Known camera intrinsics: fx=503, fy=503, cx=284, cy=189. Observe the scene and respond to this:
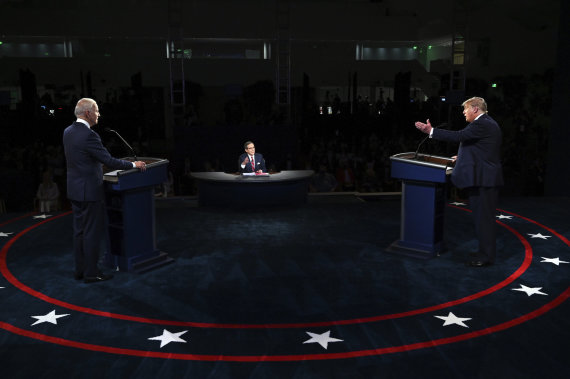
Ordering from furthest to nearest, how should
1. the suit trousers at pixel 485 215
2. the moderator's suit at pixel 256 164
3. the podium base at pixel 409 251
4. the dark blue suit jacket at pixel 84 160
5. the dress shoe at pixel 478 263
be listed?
1. the moderator's suit at pixel 256 164
2. the podium base at pixel 409 251
3. the dress shoe at pixel 478 263
4. the suit trousers at pixel 485 215
5. the dark blue suit jacket at pixel 84 160

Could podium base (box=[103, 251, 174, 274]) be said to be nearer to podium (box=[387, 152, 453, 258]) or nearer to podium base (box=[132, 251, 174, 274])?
podium base (box=[132, 251, 174, 274])

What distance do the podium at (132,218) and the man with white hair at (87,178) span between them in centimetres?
18

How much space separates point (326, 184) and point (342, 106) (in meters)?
6.97

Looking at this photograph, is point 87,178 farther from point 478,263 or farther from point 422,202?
point 478,263

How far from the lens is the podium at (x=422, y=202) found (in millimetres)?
4824

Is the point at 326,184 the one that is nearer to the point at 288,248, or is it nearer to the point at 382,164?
the point at 382,164

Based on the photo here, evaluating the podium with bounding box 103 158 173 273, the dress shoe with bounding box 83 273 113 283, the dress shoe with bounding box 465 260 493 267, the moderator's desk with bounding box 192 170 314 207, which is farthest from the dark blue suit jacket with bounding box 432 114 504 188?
the moderator's desk with bounding box 192 170 314 207

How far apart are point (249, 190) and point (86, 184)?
11.5 feet

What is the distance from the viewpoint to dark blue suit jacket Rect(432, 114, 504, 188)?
4.41 m

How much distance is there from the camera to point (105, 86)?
17000mm

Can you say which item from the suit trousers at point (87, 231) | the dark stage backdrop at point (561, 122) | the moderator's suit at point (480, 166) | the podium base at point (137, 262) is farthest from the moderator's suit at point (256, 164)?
the dark stage backdrop at point (561, 122)

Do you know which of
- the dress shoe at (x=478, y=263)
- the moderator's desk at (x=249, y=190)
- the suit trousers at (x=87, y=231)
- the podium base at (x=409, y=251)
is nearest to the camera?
the suit trousers at (x=87, y=231)

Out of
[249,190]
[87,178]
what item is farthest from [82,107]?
[249,190]

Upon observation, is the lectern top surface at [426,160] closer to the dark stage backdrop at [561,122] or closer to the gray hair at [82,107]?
the gray hair at [82,107]
